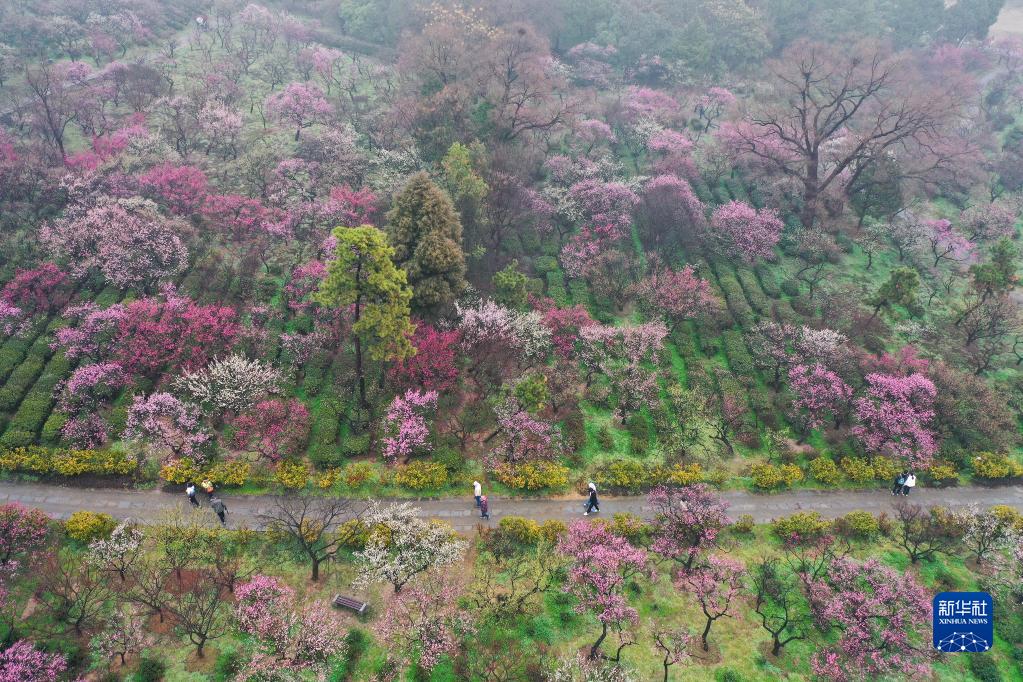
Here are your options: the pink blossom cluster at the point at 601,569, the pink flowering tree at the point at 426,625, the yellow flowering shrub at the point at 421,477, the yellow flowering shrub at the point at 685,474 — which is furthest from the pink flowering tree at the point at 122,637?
the yellow flowering shrub at the point at 685,474

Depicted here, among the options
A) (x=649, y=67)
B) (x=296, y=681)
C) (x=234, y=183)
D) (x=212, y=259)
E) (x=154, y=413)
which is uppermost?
(x=649, y=67)

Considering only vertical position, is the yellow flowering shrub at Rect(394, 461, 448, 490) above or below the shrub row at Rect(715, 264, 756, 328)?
below

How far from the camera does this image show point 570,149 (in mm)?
65375

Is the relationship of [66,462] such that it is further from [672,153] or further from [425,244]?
[672,153]

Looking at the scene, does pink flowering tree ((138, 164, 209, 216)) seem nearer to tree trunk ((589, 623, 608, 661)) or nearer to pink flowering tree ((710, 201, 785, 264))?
tree trunk ((589, 623, 608, 661))

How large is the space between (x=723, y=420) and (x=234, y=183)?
4784 cm

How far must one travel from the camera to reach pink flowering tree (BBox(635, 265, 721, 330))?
47.1m

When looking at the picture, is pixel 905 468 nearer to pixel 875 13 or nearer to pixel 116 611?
pixel 116 611

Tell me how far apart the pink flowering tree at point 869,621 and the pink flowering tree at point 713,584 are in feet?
13.8

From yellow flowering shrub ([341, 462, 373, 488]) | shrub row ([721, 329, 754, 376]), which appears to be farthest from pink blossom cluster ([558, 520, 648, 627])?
shrub row ([721, 329, 754, 376])

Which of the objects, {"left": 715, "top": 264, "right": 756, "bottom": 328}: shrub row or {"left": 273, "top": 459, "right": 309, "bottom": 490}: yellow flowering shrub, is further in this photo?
{"left": 715, "top": 264, "right": 756, "bottom": 328}: shrub row

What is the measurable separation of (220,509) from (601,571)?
20986 mm

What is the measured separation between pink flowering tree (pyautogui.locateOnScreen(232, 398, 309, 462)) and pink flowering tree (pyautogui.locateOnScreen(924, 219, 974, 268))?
58.1 metres

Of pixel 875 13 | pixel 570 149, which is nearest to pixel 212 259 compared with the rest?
pixel 570 149
